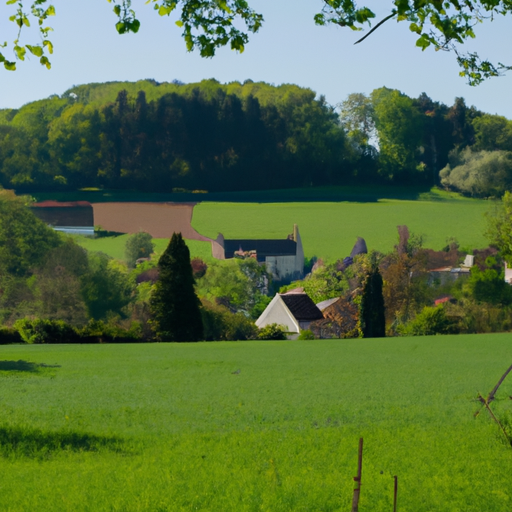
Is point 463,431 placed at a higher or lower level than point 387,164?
lower

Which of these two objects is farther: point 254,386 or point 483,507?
point 254,386

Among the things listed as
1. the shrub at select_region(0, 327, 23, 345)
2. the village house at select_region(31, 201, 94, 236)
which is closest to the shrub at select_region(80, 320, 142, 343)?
the shrub at select_region(0, 327, 23, 345)

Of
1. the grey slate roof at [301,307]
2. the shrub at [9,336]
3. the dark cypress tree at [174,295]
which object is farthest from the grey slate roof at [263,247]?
the shrub at [9,336]

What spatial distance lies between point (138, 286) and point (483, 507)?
56.2 m

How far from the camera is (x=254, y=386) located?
734 inches

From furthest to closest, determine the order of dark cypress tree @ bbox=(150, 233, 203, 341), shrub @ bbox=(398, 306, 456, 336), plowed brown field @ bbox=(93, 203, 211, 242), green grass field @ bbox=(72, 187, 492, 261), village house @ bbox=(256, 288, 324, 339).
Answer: plowed brown field @ bbox=(93, 203, 211, 242) → green grass field @ bbox=(72, 187, 492, 261) → village house @ bbox=(256, 288, 324, 339) → shrub @ bbox=(398, 306, 456, 336) → dark cypress tree @ bbox=(150, 233, 203, 341)

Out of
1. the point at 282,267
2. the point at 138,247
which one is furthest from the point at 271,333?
the point at 138,247

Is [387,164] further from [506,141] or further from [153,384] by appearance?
[153,384]

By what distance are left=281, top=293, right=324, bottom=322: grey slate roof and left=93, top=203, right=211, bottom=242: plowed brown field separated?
1947 centimetres

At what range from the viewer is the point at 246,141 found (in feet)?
245

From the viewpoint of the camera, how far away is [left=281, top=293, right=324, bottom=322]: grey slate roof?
53.8 m

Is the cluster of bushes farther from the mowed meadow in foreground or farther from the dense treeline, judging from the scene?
the dense treeline

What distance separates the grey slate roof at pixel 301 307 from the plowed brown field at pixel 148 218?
19469 mm

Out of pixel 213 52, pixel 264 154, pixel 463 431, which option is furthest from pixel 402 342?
pixel 264 154
